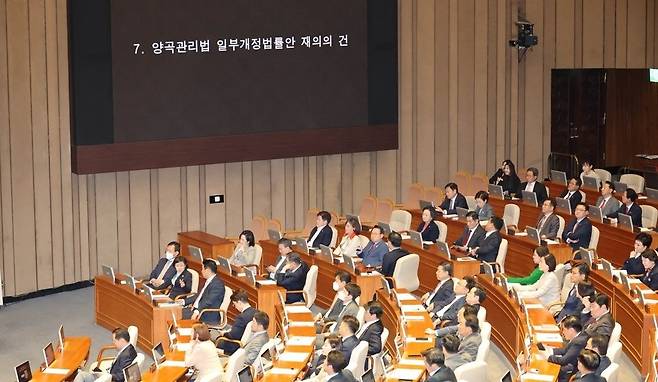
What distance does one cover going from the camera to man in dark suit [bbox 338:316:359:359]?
11547 millimetres

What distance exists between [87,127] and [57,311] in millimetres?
2501

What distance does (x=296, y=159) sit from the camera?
19.9 metres

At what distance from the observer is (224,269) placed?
1586cm

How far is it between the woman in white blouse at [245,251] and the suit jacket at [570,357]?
5795 mm

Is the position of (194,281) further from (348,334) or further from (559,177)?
(559,177)

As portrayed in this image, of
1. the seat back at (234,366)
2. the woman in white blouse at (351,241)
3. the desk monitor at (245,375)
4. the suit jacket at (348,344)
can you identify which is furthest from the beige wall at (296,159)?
the desk monitor at (245,375)

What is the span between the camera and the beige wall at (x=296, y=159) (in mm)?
17188

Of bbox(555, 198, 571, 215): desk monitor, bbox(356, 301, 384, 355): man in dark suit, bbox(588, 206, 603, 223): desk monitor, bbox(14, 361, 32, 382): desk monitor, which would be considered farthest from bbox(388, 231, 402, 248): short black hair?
bbox(14, 361, 32, 382): desk monitor

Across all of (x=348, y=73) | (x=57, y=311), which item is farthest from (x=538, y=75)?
(x=57, y=311)

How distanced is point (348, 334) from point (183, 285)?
3.91 meters

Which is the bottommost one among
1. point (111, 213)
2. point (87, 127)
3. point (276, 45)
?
point (111, 213)

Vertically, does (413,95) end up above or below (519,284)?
above

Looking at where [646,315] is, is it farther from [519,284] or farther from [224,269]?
[224,269]

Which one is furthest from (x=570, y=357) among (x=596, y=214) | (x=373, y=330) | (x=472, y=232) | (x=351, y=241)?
(x=596, y=214)
